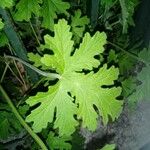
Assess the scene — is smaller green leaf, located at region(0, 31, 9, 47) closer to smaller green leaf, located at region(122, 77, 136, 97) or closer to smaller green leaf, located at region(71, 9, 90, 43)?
smaller green leaf, located at region(71, 9, 90, 43)

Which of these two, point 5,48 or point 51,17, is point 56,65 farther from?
point 5,48

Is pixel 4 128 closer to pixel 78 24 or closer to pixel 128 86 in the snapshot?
pixel 78 24

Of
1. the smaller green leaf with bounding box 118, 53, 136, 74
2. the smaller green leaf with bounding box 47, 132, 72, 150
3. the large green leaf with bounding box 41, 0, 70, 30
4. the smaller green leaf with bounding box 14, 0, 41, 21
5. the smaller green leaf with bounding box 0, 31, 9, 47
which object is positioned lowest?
the smaller green leaf with bounding box 47, 132, 72, 150

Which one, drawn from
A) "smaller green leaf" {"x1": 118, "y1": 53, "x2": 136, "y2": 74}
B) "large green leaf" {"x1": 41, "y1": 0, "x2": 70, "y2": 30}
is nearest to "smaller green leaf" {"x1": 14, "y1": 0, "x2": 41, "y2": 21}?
"large green leaf" {"x1": 41, "y1": 0, "x2": 70, "y2": 30}

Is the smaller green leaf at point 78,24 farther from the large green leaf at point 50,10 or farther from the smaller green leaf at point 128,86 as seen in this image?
the smaller green leaf at point 128,86

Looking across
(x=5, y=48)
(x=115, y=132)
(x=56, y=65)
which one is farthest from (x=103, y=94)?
(x=115, y=132)
